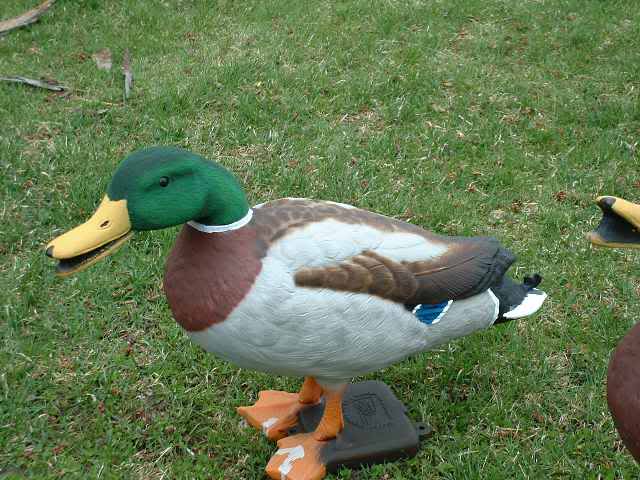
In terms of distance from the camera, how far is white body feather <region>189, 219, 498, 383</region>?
77.7 inches

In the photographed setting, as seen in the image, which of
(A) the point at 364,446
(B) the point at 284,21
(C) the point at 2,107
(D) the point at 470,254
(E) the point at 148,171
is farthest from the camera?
(B) the point at 284,21

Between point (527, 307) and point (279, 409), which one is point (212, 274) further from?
point (527, 307)

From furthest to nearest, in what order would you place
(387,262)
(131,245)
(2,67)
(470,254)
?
(2,67)
(131,245)
(470,254)
(387,262)

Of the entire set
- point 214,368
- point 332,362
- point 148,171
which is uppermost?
point 148,171

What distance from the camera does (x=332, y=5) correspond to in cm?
583

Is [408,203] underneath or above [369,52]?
underneath

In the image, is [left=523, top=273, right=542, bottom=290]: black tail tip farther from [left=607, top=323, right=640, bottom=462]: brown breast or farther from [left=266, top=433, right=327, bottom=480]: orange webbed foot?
[left=266, top=433, right=327, bottom=480]: orange webbed foot

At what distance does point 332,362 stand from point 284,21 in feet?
13.5

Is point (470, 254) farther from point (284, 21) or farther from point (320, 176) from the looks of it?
point (284, 21)

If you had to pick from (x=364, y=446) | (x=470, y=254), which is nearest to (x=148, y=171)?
(x=470, y=254)

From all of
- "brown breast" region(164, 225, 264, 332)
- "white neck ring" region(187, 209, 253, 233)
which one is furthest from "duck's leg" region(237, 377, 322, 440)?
"white neck ring" region(187, 209, 253, 233)

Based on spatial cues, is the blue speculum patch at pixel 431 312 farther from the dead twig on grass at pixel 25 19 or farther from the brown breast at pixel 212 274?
the dead twig on grass at pixel 25 19

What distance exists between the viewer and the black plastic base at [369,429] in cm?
248

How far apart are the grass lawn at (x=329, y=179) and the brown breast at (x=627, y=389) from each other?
2.30 ft
